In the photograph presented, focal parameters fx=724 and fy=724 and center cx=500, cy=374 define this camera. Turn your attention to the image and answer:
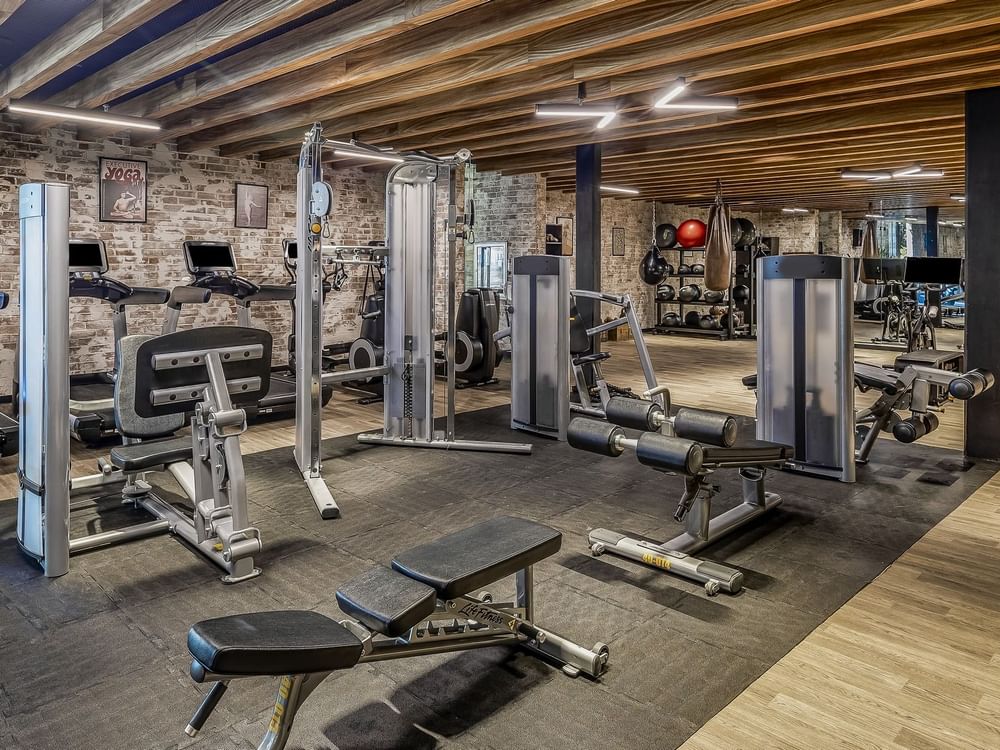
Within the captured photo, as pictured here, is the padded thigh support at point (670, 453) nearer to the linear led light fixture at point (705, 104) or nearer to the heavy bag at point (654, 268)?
the linear led light fixture at point (705, 104)

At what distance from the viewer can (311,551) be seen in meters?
3.31

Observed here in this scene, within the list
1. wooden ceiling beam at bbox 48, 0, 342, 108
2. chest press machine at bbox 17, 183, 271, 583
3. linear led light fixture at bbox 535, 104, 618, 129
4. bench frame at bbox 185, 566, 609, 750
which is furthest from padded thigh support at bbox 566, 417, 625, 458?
linear led light fixture at bbox 535, 104, 618, 129

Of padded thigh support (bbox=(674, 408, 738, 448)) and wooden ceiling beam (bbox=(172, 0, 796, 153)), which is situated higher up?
wooden ceiling beam (bbox=(172, 0, 796, 153))

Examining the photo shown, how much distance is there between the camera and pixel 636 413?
3125mm

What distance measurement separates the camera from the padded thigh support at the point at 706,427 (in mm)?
2963

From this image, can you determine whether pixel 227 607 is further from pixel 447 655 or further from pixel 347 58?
pixel 347 58

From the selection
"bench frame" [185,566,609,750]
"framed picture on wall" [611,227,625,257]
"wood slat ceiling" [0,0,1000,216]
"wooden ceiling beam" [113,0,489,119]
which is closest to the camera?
"bench frame" [185,566,609,750]

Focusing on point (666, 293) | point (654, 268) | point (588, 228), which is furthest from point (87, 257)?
point (666, 293)

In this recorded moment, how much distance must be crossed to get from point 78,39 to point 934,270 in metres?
8.23

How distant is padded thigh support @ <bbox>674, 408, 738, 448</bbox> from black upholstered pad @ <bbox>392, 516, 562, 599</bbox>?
38.5 inches

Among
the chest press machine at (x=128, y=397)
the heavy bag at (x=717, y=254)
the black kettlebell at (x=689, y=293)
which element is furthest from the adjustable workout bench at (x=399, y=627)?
the black kettlebell at (x=689, y=293)

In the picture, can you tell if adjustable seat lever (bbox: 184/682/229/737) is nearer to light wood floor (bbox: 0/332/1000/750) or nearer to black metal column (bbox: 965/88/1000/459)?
light wood floor (bbox: 0/332/1000/750)

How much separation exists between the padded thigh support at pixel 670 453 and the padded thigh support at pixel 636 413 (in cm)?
14

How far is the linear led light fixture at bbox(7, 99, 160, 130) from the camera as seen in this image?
18.4 ft
